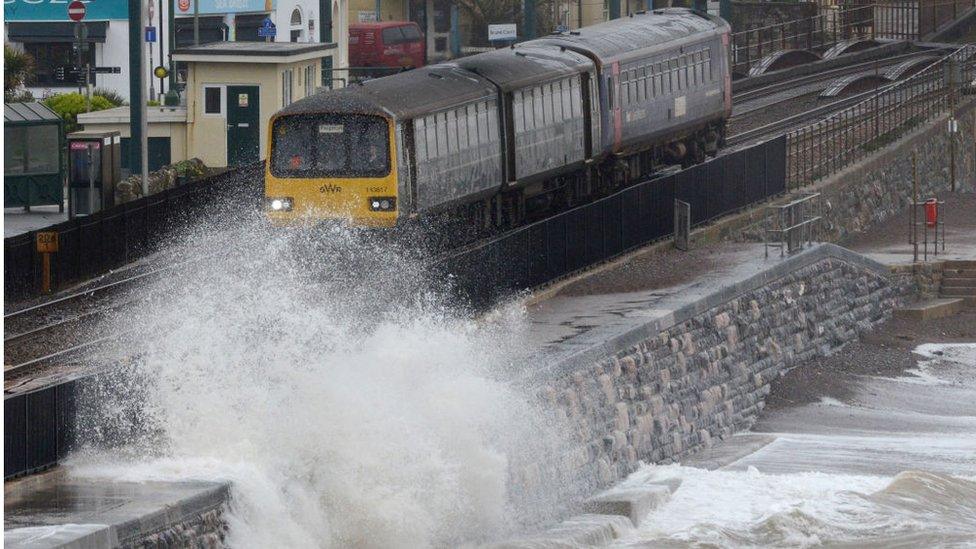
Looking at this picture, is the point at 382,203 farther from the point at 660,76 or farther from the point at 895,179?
the point at 895,179

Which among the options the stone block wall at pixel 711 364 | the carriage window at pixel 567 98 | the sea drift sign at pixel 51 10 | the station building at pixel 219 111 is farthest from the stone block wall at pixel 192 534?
the sea drift sign at pixel 51 10

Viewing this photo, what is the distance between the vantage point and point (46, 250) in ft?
85.1

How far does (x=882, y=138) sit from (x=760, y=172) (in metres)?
9.19

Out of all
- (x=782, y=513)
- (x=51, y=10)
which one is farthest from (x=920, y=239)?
(x=51, y=10)

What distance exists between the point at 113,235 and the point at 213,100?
38.6 feet

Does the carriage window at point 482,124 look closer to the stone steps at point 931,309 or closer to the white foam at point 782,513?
the white foam at point 782,513

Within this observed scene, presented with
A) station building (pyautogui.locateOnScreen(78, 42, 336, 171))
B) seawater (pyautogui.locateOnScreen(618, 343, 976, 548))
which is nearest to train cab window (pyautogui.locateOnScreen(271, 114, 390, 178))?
seawater (pyautogui.locateOnScreen(618, 343, 976, 548))

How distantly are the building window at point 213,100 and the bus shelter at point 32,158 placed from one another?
4304 millimetres

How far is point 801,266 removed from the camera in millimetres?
29125

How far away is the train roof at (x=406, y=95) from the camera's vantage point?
26.0 meters

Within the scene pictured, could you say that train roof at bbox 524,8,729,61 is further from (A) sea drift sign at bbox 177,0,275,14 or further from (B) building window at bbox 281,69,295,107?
(A) sea drift sign at bbox 177,0,275,14

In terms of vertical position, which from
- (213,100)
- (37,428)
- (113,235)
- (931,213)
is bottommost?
(931,213)

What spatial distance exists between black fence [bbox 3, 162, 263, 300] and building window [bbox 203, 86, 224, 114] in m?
6.55

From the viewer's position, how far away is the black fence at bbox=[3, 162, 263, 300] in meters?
25.7
